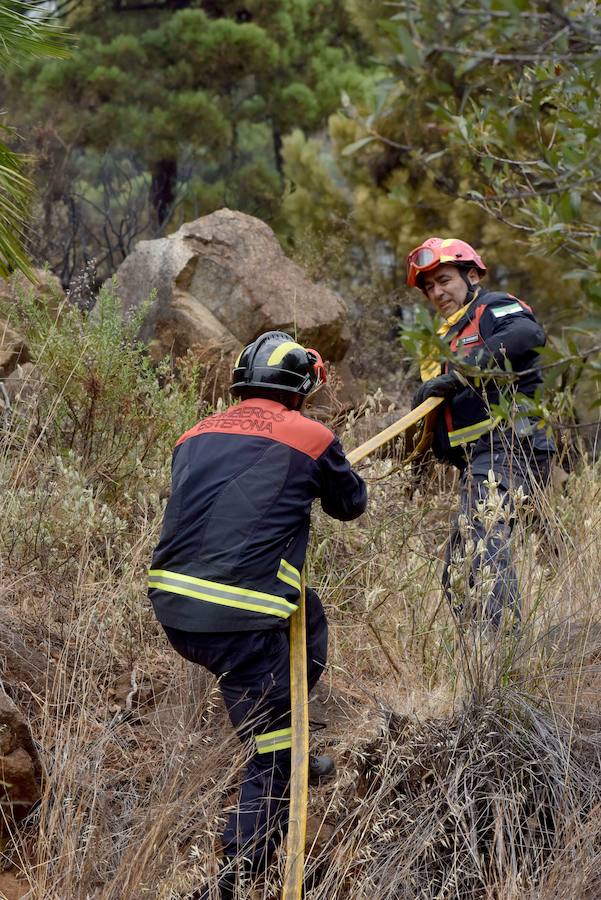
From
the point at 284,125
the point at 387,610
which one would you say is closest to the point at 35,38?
the point at 387,610

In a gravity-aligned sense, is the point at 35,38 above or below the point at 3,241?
above

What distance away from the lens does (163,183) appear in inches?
559

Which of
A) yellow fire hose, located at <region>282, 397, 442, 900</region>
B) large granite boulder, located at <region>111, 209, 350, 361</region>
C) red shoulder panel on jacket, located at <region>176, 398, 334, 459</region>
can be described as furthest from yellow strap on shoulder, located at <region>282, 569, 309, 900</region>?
large granite boulder, located at <region>111, 209, 350, 361</region>

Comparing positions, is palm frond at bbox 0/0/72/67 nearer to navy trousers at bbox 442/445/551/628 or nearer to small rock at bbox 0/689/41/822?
navy trousers at bbox 442/445/551/628

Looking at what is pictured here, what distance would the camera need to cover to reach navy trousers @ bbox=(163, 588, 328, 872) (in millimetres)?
3406

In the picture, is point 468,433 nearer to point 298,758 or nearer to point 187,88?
point 298,758

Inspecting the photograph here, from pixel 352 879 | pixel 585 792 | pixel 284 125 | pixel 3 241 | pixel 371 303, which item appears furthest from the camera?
pixel 284 125

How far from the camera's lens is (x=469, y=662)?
3.78 metres

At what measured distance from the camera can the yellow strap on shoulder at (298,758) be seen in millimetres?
3207

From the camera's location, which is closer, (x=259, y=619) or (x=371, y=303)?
(x=259, y=619)

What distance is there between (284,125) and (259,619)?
1206cm

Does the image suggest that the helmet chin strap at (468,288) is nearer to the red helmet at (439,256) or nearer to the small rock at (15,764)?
the red helmet at (439,256)

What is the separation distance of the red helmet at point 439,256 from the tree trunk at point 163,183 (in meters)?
9.20

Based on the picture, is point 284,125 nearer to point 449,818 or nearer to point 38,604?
point 38,604
